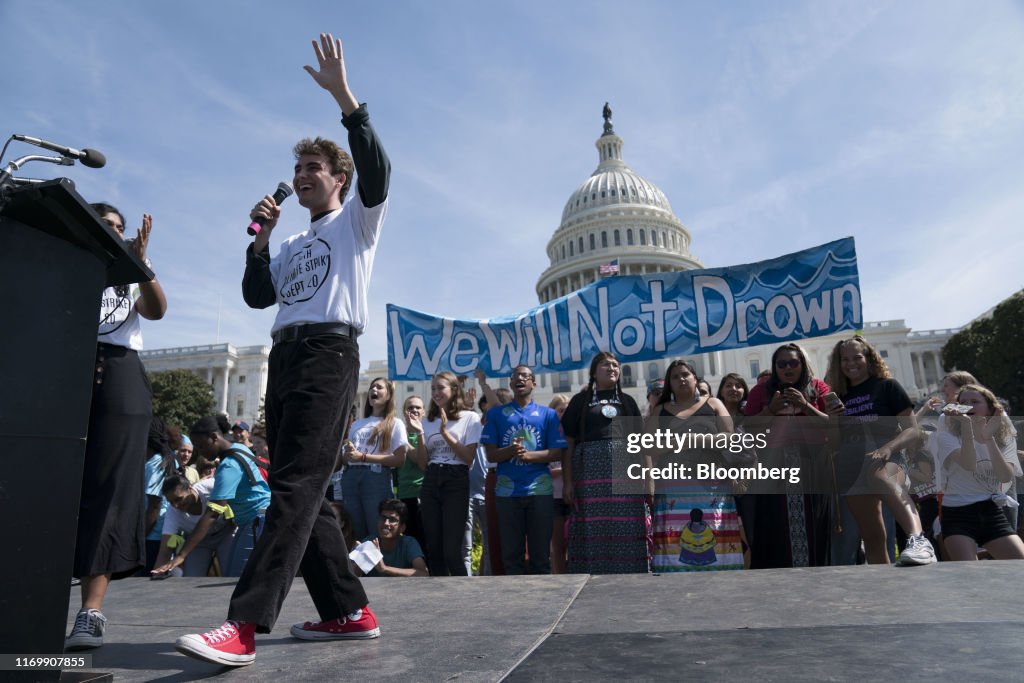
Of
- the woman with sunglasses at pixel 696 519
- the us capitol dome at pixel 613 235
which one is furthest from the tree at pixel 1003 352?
the woman with sunglasses at pixel 696 519

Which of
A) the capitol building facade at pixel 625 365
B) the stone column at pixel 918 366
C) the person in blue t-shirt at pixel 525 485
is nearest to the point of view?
the person in blue t-shirt at pixel 525 485

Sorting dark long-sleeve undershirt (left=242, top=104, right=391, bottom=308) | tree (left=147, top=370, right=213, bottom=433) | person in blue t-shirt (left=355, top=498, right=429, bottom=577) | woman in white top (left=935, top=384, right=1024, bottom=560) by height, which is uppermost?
tree (left=147, top=370, right=213, bottom=433)

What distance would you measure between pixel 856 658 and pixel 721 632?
51cm

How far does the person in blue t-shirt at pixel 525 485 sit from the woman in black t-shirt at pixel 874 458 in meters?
2.15

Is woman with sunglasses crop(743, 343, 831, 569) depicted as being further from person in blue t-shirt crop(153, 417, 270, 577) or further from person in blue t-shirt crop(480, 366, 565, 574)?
person in blue t-shirt crop(153, 417, 270, 577)

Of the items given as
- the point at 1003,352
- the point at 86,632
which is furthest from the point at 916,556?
the point at 1003,352

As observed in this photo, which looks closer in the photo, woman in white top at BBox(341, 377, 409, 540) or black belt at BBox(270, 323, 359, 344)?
black belt at BBox(270, 323, 359, 344)

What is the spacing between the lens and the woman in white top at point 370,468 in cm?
622

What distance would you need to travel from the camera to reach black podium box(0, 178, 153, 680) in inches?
65.8

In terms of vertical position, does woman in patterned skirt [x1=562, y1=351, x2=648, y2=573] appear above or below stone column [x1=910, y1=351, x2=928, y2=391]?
below

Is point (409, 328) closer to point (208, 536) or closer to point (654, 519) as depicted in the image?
point (208, 536)

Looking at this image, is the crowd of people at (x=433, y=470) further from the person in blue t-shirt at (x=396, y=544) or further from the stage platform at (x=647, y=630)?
the stage platform at (x=647, y=630)

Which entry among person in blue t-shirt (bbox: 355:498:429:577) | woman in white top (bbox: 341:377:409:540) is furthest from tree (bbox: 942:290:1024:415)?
person in blue t-shirt (bbox: 355:498:429:577)

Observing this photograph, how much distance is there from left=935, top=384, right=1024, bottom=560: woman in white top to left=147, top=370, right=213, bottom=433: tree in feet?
174
